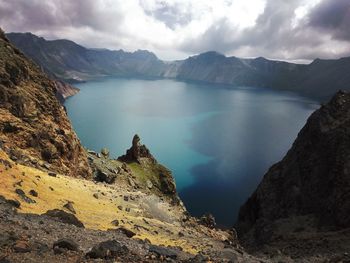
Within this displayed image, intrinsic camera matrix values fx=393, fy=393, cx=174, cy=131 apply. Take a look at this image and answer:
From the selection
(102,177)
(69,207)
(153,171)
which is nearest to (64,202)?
(69,207)

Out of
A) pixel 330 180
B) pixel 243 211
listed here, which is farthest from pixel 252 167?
pixel 330 180

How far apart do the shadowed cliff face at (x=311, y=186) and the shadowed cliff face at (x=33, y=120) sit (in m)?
36.6

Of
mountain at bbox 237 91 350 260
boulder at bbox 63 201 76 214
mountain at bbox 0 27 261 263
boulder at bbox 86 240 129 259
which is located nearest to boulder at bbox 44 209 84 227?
mountain at bbox 0 27 261 263

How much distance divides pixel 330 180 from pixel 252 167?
284ft

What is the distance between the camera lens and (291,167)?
312ft

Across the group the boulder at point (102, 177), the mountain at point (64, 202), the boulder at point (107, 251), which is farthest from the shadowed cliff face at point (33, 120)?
the boulder at point (107, 251)

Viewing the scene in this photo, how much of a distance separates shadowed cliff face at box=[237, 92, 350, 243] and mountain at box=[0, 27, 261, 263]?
1506 cm

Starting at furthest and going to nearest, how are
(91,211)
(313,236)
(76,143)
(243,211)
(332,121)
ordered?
(243,211)
(332,121)
(76,143)
(313,236)
(91,211)

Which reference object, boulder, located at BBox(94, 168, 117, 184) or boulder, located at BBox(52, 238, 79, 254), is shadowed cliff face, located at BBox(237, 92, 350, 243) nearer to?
boulder, located at BBox(94, 168, 117, 184)

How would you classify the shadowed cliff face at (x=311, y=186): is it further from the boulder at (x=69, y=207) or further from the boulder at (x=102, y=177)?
the boulder at (x=69, y=207)

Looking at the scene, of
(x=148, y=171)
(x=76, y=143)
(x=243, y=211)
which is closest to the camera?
(x=76, y=143)

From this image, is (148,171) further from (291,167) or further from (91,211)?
(91,211)

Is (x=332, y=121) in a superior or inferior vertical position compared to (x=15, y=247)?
superior

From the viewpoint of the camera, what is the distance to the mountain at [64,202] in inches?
850
